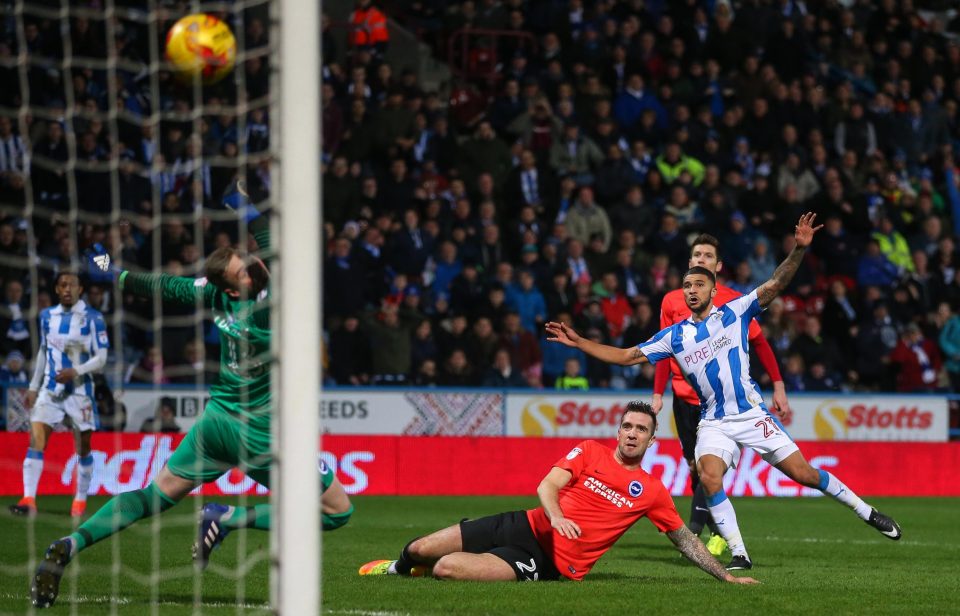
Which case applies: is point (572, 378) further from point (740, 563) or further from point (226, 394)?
point (226, 394)

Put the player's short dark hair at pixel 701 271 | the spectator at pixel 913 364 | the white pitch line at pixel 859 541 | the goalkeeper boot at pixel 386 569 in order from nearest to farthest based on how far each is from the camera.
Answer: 1. the goalkeeper boot at pixel 386 569
2. the player's short dark hair at pixel 701 271
3. the white pitch line at pixel 859 541
4. the spectator at pixel 913 364

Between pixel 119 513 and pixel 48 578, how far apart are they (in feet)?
1.67

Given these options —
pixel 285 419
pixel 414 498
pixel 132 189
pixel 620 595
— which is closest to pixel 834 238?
pixel 414 498

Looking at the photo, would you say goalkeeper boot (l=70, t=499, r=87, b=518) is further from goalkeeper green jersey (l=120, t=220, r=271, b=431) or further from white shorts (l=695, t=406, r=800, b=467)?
white shorts (l=695, t=406, r=800, b=467)

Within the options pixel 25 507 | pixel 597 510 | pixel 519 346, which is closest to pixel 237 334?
pixel 597 510

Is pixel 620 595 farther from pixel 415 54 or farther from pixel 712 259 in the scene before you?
pixel 415 54

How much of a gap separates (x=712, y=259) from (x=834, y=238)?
38.3 feet

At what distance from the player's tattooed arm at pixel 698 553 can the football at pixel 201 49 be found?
3859 mm

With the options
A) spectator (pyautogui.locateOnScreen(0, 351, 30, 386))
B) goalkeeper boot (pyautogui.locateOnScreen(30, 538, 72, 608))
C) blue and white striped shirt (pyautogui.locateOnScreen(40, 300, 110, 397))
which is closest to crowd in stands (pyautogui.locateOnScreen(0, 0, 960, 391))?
spectator (pyautogui.locateOnScreen(0, 351, 30, 386))

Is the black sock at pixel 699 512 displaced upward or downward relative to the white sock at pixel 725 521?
downward

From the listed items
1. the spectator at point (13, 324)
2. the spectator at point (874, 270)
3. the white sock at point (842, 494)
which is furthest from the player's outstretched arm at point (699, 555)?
the spectator at point (874, 270)

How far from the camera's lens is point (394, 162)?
19922 millimetres

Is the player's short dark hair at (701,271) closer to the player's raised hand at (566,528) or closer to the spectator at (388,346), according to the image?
the player's raised hand at (566,528)

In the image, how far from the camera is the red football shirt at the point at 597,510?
876 cm
